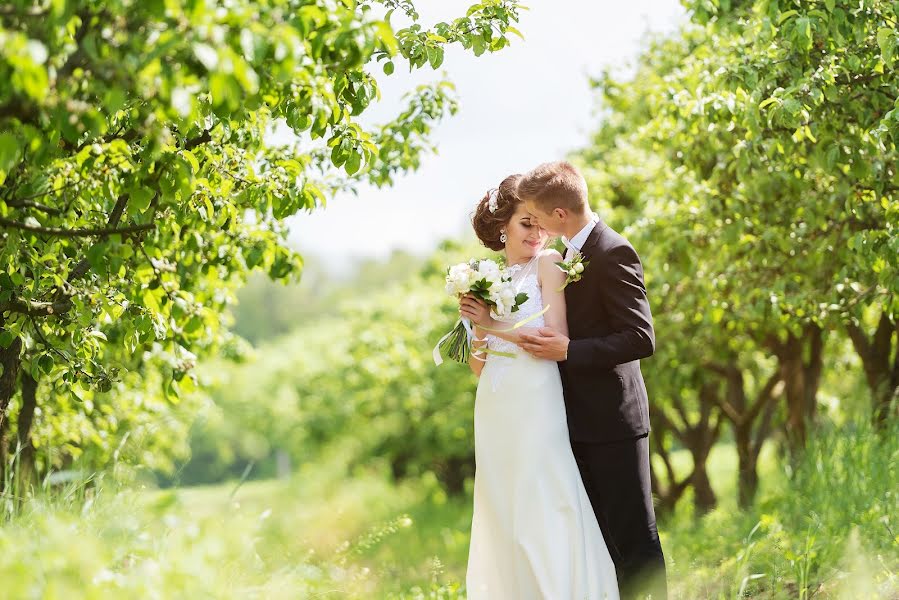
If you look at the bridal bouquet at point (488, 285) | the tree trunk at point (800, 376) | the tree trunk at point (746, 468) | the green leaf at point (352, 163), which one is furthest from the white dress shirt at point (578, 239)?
the tree trunk at point (746, 468)

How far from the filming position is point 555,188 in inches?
189

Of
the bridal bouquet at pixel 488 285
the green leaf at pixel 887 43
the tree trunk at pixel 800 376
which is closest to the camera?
the bridal bouquet at pixel 488 285

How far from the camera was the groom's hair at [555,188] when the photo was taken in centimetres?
479

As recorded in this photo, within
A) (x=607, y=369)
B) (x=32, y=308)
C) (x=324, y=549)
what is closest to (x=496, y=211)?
(x=607, y=369)

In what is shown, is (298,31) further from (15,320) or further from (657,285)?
(657,285)

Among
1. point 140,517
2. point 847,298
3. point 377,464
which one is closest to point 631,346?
point 140,517

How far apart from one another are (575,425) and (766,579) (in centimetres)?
191

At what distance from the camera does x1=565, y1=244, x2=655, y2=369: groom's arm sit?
4.61 meters

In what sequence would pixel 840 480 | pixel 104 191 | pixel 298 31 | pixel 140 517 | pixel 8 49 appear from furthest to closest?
pixel 840 480 < pixel 140 517 < pixel 104 191 < pixel 298 31 < pixel 8 49

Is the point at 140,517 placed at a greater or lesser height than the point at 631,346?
lesser

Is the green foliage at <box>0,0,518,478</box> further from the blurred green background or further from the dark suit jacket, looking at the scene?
the dark suit jacket

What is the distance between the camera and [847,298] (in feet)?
24.1

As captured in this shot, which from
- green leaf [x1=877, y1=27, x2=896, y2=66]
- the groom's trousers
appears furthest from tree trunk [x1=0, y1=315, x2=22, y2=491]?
green leaf [x1=877, y1=27, x2=896, y2=66]

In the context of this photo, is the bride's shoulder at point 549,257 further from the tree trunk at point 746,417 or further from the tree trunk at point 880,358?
the tree trunk at point 746,417
